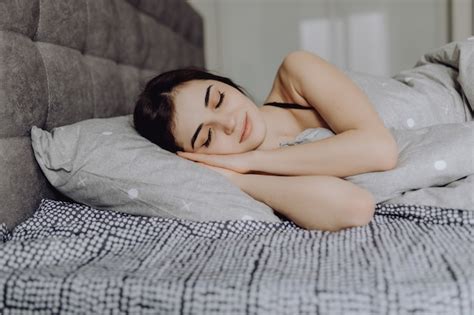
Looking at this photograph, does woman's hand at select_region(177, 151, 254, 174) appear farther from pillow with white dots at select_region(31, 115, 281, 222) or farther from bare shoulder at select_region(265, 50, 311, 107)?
bare shoulder at select_region(265, 50, 311, 107)

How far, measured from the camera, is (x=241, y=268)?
0.78 m

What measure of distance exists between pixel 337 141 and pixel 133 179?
16.6 inches

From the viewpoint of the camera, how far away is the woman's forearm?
110cm

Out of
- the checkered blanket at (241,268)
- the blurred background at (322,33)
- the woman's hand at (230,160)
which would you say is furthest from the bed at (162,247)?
the blurred background at (322,33)

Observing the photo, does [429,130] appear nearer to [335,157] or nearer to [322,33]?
[335,157]

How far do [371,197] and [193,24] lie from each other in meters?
2.13

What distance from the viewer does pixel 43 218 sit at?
1053mm

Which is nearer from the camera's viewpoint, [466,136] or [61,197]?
[466,136]

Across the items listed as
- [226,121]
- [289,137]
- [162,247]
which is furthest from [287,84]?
[162,247]

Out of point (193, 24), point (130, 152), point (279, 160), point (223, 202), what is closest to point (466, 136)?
point (279, 160)

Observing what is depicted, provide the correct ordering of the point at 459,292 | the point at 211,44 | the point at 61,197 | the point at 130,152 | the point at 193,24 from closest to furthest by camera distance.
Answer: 1. the point at 459,292
2. the point at 130,152
3. the point at 61,197
4. the point at 193,24
5. the point at 211,44

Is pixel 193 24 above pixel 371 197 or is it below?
above

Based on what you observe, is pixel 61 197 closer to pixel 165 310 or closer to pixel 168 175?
pixel 168 175

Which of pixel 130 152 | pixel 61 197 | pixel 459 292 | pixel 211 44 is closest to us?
pixel 459 292
